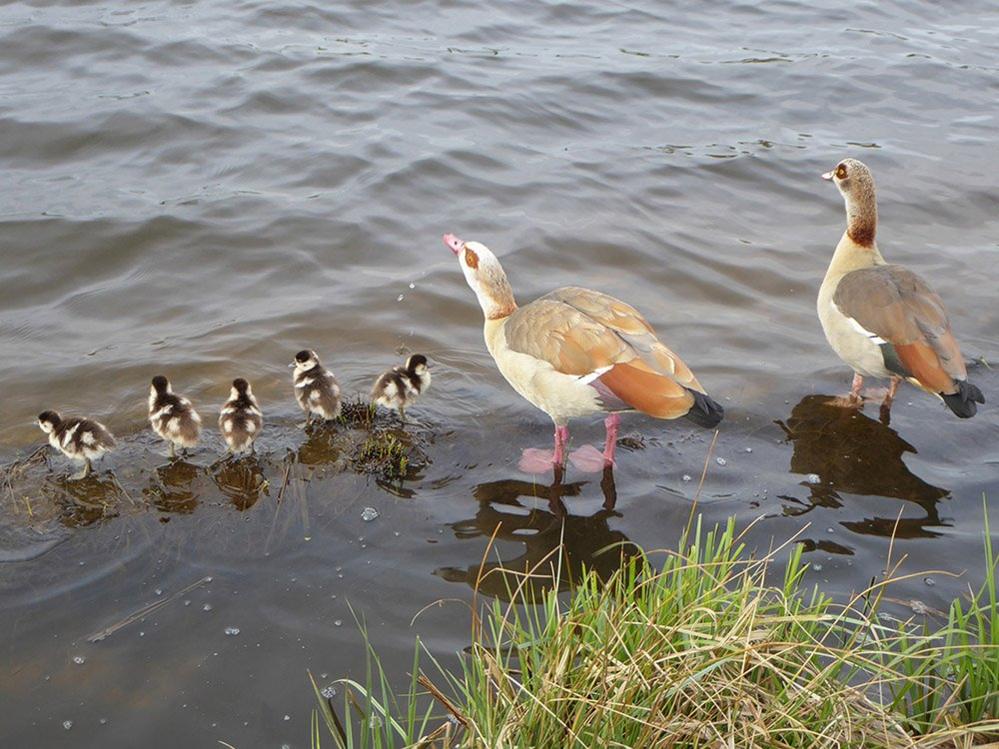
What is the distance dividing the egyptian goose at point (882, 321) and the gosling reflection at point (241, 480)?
3.93m

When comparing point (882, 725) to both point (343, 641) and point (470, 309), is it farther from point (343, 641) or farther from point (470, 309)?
point (470, 309)

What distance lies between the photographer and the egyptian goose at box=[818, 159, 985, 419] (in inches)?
254

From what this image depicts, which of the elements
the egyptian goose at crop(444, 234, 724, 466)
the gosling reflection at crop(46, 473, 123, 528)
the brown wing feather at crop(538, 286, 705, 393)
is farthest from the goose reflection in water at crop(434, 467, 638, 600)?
the gosling reflection at crop(46, 473, 123, 528)

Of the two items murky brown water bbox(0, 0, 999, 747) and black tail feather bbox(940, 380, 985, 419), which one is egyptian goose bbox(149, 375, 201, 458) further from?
black tail feather bbox(940, 380, 985, 419)

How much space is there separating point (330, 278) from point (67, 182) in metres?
3.19

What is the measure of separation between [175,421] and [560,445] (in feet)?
A: 7.60

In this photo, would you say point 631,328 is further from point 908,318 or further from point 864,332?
point 908,318

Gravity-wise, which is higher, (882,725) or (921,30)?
(921,30)

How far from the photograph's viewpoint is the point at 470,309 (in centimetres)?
862

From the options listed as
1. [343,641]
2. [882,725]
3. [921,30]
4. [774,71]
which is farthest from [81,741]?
[921,30]

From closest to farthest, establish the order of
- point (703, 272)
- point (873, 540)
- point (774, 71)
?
point (873, 540), point (703, 272), point (774, 71)

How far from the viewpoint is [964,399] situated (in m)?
6.31

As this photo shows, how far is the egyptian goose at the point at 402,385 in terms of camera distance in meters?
6.53

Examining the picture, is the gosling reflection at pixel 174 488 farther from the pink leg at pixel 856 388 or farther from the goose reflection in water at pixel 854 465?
the pink leg at pixel 856 388
